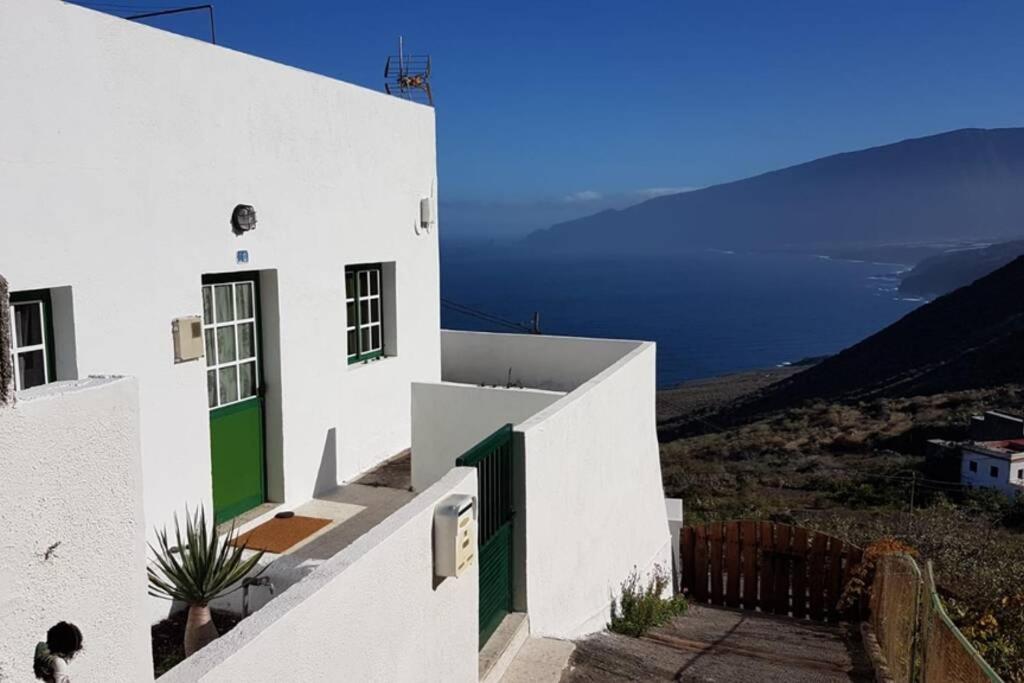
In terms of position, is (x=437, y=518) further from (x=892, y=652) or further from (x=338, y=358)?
(x=892, y=652)

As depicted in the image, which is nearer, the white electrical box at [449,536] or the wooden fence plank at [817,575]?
the white electrical box at [449,536]

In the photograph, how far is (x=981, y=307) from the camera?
61.0 meters

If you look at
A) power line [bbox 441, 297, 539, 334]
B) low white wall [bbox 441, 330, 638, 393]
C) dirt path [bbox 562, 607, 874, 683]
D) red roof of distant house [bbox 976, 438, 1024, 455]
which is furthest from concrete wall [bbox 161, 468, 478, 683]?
red roof of distant house [bbox 976, 438, 1024, 455]

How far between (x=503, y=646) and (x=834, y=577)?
802cm

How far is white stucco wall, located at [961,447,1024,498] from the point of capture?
26719mm

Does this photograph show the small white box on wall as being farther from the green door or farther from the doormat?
the doormat

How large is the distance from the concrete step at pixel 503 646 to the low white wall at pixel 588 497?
0.55 feet

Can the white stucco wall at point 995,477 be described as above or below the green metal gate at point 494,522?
below

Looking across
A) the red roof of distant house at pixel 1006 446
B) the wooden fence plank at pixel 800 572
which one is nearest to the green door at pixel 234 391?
the wooden fence plank at pixel 800 572

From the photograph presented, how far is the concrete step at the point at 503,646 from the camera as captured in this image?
18.4ft

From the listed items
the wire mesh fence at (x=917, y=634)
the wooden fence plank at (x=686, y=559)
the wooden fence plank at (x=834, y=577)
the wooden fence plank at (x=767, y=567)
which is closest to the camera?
the wire mesh fence at (x=917, y=634)

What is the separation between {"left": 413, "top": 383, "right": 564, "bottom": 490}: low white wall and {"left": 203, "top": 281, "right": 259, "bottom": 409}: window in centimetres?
183

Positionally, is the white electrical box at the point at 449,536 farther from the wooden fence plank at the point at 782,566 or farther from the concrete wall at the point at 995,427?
the concrete wall at the point at 995,427

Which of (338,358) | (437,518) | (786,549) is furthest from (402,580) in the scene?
(786,549)
